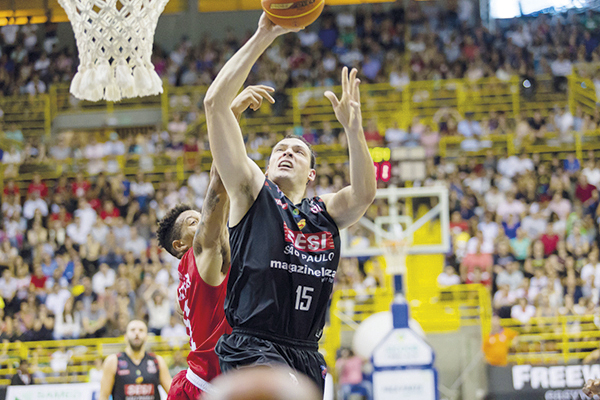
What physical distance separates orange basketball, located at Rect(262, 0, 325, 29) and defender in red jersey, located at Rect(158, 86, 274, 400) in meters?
0.46

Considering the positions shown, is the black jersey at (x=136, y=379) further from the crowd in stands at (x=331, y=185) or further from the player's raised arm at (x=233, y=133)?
the player's raised arm at (x=233, y=133)

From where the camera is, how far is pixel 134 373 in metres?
7.68

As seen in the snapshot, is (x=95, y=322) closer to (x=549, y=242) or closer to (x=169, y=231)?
(x=549, y=242)

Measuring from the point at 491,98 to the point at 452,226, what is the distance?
5.44 metres

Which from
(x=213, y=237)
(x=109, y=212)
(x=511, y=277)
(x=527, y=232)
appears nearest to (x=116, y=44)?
(x=213, y=237)

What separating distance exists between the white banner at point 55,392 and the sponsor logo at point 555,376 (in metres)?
6.09

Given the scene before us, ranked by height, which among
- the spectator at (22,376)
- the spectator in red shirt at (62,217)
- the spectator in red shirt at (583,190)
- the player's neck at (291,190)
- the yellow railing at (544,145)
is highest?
the yellow railing at (544,145)

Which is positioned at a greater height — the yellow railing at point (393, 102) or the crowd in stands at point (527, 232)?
the yellow railing at point (393, 102)

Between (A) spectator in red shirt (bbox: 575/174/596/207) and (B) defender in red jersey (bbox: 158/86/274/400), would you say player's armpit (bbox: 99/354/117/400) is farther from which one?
(A) spectator in red shirt (bbox: 575/174/596/207)

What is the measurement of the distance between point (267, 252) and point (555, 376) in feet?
28.4

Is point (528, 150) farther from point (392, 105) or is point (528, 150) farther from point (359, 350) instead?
point (359, 350)

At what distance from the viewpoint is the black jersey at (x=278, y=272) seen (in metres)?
3.79

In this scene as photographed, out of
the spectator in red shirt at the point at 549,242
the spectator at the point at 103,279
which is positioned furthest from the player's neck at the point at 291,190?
the spectator in red shirt at the point at 549,242

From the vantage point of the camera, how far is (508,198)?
15547 millimetres
